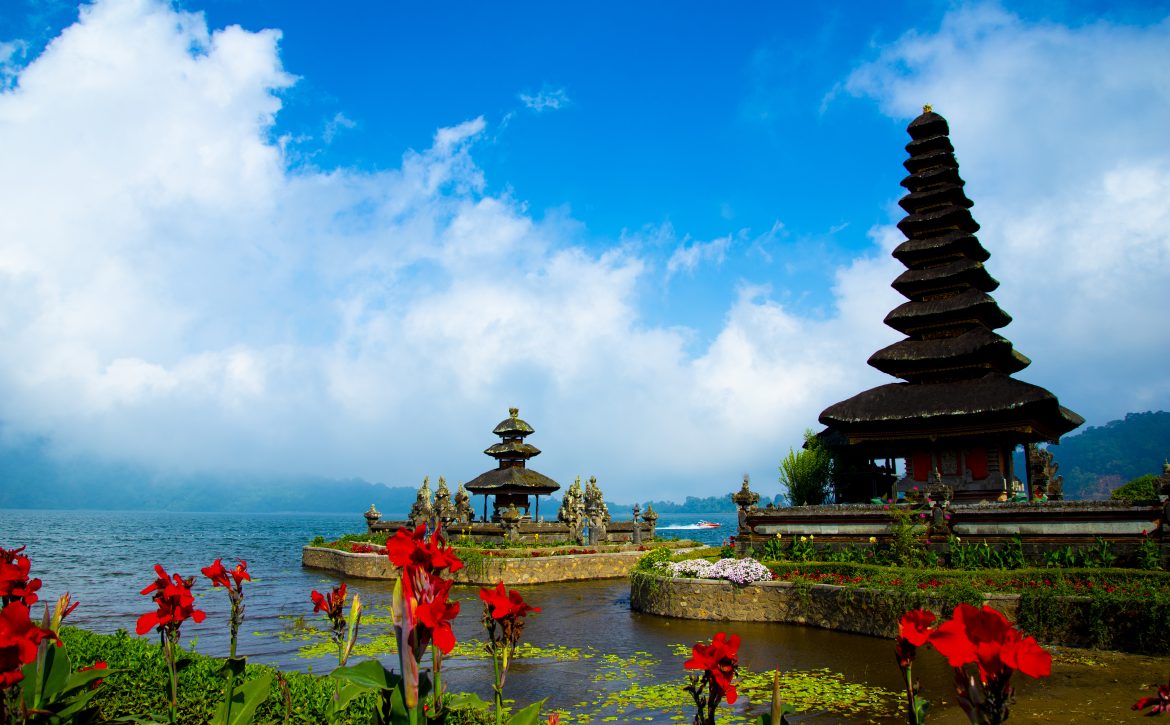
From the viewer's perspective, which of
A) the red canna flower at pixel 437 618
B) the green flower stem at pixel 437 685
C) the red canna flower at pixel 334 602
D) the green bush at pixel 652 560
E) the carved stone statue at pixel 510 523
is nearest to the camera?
the red canna flower at pixel 437 618

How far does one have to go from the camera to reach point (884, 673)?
1288 cm

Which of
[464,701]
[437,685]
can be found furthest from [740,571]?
[437,685]

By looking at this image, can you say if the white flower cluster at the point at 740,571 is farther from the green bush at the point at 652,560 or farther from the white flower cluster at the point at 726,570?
the green bush at the point at 652,560

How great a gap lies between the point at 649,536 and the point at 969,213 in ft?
69.5

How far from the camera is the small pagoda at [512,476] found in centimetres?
3931

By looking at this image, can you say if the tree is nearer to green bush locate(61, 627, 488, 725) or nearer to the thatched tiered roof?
the thatched tiered roof

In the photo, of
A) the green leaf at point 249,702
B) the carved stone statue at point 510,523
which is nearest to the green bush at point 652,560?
the carved stone statue at point 510,523

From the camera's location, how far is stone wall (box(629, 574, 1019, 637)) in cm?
1606

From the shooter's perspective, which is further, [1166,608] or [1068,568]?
[1068,568]

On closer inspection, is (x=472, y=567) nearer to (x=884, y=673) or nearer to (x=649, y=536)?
(x=649, y=536)

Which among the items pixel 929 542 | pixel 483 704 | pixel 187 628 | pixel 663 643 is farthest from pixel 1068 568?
pixel 187 628

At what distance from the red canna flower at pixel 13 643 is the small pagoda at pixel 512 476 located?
36351mm

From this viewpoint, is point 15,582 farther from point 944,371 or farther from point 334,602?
point 944,371

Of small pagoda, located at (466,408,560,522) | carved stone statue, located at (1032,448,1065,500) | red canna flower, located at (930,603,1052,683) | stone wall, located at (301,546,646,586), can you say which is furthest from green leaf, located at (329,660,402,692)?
small pagoda, located at (466,408,560,522)
